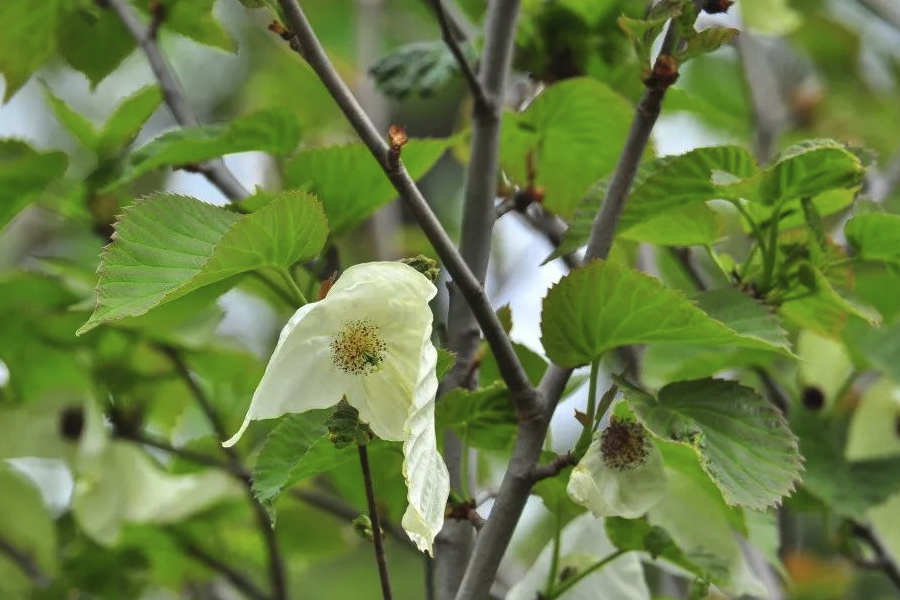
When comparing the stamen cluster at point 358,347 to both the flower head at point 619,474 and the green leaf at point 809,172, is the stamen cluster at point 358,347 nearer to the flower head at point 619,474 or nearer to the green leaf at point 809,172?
the flower head at point 619,474

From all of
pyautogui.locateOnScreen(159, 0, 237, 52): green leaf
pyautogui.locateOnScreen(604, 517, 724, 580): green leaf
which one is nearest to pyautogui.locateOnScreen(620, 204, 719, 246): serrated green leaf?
pyautogui.locateOnScreen(604, 517, 724, 580): green leaf

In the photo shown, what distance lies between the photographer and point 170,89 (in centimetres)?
103

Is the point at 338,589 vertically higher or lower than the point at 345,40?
lower

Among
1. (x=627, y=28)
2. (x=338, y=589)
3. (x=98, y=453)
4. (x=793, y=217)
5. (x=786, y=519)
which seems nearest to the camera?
(x=627, y=28)

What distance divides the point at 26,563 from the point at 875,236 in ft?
3.10

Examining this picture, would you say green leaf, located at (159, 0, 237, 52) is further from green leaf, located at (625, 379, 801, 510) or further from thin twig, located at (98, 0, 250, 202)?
green leaf, located at (625, 379, 801, 510)

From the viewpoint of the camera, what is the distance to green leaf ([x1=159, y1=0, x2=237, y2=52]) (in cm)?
103

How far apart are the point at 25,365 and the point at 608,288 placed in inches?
29.7

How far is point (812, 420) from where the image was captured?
1.07 metres

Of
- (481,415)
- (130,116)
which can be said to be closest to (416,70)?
(130,116)

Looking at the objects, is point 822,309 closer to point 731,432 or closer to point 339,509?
point 731,432

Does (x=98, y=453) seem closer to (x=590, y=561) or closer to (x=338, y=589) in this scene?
(x=590, y=561)

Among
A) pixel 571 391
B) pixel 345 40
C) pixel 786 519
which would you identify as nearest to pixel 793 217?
pixel 571 391

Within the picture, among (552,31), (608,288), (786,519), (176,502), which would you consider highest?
(552,31)
